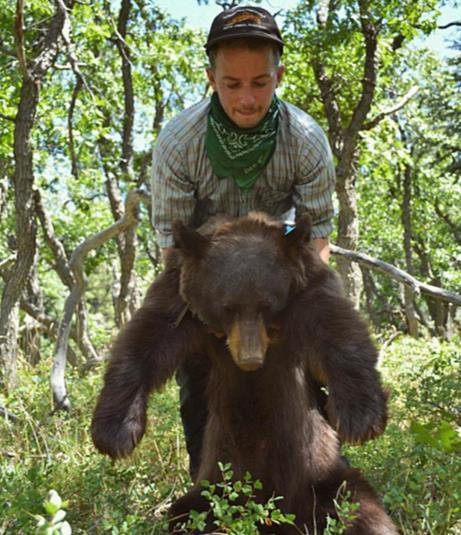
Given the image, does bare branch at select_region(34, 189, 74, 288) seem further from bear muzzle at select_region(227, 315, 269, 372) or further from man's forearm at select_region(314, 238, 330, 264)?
bear muzzle at select_region(227, 315, 269, 372)

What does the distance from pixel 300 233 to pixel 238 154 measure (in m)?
0.66

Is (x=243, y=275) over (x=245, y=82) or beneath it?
beneath

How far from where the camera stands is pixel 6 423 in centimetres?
498

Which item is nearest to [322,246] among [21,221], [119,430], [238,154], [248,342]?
[238,154]

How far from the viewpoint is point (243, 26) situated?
3584mm

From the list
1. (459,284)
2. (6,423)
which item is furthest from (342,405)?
(459,284)

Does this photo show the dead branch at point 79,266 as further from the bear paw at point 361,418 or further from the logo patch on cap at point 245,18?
the bear paw at point 361,418

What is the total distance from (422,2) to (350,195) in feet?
12.5

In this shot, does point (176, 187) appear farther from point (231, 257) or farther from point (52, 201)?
point (52, 201)

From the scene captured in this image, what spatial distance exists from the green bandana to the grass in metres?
1.70

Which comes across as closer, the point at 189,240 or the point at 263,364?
the point at 189,240

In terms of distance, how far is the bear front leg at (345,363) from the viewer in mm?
3164

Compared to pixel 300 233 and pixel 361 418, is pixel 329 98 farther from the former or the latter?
pixel 361 418

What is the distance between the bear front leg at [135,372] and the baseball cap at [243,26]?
154 centimetres
